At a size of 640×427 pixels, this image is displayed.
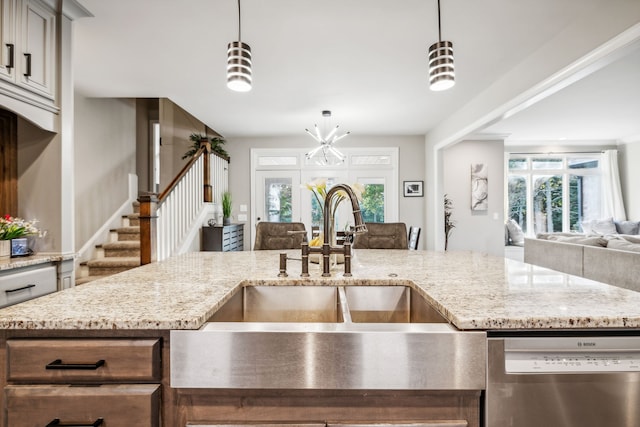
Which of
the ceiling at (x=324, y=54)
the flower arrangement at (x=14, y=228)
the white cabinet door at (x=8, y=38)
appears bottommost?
the flower arrangement at (x=14, y=228)

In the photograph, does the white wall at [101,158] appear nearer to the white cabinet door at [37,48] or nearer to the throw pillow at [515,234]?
the white cabinet door at [37,48]

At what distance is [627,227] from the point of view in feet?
23.3

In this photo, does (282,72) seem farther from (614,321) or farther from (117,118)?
(614,321)

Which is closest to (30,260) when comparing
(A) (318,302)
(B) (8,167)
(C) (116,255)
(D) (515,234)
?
(B) (8,167)

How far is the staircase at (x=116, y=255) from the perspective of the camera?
412 cm

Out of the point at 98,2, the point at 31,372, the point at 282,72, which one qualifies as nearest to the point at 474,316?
the point at 31,372

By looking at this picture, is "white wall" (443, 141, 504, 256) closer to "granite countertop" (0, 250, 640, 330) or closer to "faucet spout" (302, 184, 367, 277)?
"granite countertop" (0, 250, 640, 330)

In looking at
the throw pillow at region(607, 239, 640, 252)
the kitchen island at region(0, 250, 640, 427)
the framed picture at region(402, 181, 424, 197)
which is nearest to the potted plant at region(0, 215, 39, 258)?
the kitchen island at region(0, 250, 640, 427)

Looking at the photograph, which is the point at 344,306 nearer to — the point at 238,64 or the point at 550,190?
the point at 238,64

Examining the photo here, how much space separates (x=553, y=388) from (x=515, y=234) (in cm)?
744

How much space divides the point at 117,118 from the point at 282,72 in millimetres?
2954

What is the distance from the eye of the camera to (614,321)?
90 centimetres

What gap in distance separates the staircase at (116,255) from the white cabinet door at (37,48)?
2350 millimetres

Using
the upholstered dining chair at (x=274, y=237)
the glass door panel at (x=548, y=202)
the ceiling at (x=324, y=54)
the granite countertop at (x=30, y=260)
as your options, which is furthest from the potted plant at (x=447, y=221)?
the granite countertop at (x=30, y=260)
